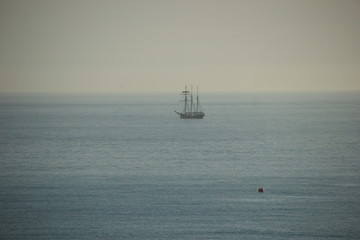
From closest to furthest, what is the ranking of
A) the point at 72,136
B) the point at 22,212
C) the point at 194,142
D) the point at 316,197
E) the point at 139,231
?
the point at 139,231
the point at 22,212
the point at 316,197
the point at 194,142
the point at 72,136

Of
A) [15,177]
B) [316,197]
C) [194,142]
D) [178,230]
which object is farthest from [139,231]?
[194,142]

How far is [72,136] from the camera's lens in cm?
17962

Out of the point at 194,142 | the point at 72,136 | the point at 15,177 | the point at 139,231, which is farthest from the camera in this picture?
the point at 72,136

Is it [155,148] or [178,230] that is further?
[155,148]

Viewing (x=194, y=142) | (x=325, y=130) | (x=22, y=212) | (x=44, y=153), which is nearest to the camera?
(x=22, y=212)

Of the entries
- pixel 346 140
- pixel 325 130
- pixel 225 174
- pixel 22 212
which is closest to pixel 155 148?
pixel 225 174

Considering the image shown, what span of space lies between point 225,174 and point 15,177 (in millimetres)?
38030

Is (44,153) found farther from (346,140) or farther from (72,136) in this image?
(346,140)

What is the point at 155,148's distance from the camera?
142000mm

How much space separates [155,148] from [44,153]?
26.9 m

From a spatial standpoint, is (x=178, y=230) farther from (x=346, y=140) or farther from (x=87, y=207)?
(x=346, y=140)

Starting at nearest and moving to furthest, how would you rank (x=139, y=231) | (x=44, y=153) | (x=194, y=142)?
1. (x=139, y=231)
2. (x=44, y=153)
3. (x=194, y=142)

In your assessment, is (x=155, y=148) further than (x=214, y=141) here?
No

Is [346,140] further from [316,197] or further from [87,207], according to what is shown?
[87,207]
